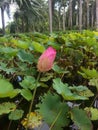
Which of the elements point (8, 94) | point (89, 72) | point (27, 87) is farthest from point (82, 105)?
point (8, 94)

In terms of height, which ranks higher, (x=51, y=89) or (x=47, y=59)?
(x=47, y=59)

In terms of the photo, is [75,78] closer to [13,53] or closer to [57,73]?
[57,73]

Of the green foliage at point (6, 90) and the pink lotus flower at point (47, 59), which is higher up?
the pink lotus flower at point (47, 59)

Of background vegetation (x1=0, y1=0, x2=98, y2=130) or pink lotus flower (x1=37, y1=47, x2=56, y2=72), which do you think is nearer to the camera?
pink lotus flower (x1=37, y1=47, x2=56, y2=72)

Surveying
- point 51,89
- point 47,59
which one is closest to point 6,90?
point 47,59

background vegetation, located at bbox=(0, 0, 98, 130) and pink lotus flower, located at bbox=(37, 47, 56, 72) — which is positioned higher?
pink lotus flower, located at bbox=(37, 47, 56, 72)

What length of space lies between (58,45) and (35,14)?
2372 centimetres

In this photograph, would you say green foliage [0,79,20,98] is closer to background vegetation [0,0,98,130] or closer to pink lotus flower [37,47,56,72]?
background vegetation [0,0,98,130]

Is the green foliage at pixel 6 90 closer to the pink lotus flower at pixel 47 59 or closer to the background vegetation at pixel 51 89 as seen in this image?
the background vegetation at pixel 51 89

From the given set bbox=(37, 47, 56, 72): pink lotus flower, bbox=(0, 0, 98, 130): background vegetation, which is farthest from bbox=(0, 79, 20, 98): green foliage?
bbox=(37, 47, 56, 72): pink lotus flower

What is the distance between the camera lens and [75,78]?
1325mm

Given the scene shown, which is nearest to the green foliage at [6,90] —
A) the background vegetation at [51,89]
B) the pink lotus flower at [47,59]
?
the background vegetation at [51,89]

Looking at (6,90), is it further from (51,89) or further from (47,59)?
(51,89)

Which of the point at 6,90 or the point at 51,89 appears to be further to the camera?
the point at 51,89
